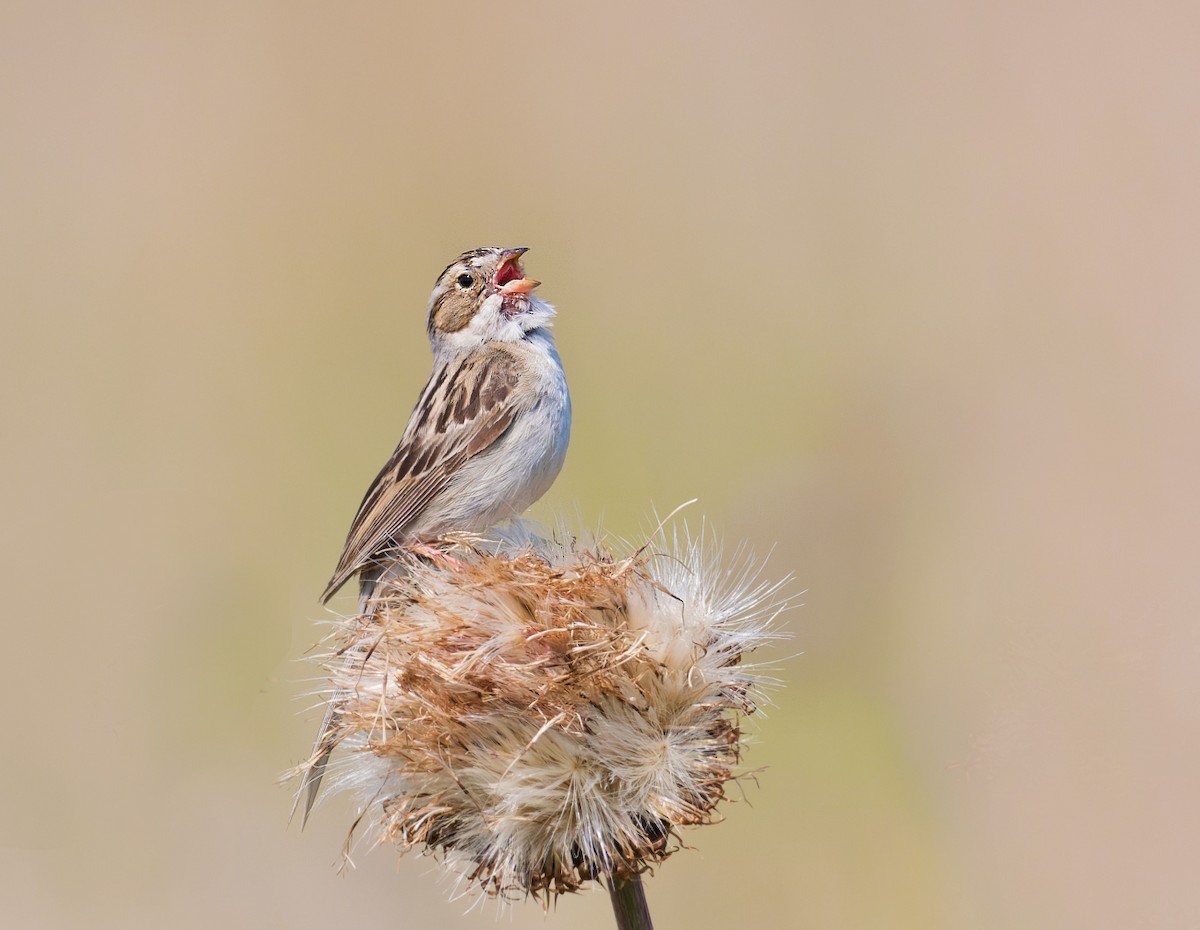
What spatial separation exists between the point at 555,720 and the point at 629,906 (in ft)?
1.46

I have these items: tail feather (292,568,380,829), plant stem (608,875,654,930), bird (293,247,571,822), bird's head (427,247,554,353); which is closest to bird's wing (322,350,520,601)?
bird (293,247,571,822)

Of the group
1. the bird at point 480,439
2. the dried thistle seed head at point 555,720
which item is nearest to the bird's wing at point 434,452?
the bird at point 480,439

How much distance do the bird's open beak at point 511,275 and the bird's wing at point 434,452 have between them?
29 centimetres

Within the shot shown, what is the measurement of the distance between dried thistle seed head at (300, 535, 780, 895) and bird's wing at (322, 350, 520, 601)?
151 cm

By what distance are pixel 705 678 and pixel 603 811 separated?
16.3 inches

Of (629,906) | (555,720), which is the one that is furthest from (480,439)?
(629,906)

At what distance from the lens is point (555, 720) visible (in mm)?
2744

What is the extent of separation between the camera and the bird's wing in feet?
15.1

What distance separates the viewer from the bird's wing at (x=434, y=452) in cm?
460

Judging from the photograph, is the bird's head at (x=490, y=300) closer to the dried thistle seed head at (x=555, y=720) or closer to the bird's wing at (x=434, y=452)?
the bird's wing at (x=434, y=452)

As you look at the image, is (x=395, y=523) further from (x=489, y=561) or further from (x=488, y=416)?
(x=489, y=561)

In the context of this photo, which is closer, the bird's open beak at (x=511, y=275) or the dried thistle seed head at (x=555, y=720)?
the dried thistle seed head at (x=555, y=720)

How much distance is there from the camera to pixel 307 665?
3725 mm

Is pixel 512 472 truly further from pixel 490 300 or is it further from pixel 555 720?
pixel 555 720
